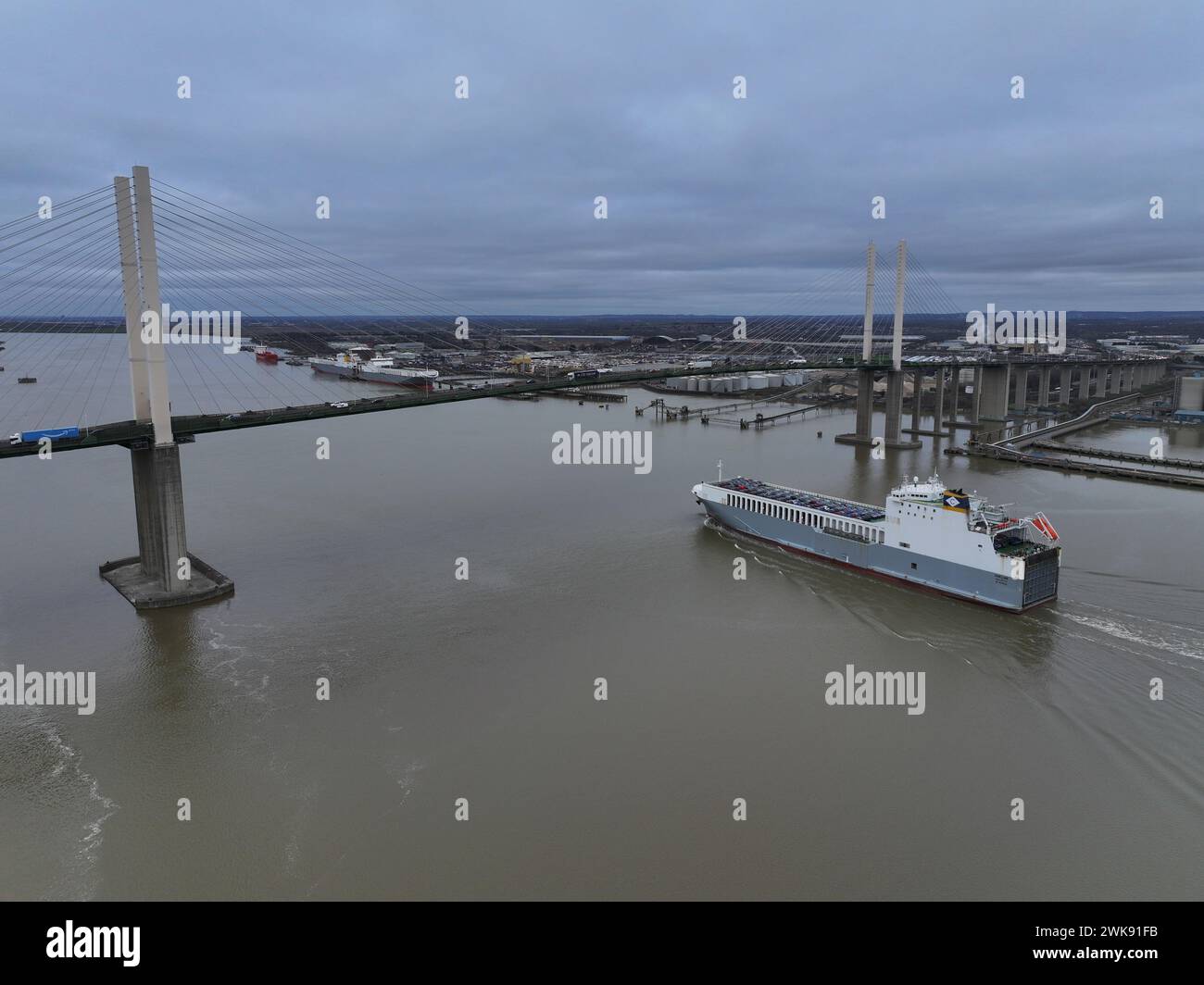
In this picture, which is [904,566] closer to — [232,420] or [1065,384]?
[232,420]

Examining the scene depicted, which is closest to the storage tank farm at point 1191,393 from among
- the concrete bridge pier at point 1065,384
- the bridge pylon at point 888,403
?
the concrete bridge pier at point 1065,384

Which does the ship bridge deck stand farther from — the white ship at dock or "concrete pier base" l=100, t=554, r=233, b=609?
the white ship at dock

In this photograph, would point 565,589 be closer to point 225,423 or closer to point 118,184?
point 225,423

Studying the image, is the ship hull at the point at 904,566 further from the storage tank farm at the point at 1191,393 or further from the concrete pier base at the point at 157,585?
the storage tank farm at the point at 1191,393

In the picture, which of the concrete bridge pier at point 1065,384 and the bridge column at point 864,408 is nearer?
the bridge column at point 864,408

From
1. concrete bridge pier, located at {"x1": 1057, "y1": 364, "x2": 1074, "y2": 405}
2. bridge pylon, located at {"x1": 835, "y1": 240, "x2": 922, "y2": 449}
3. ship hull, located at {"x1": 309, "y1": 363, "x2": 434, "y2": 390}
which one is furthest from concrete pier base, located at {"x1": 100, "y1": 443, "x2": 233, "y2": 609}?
concrete bridge pier, located at {"x1": 1057, "y1": 364, "x2": 1074, "y2": 405}
